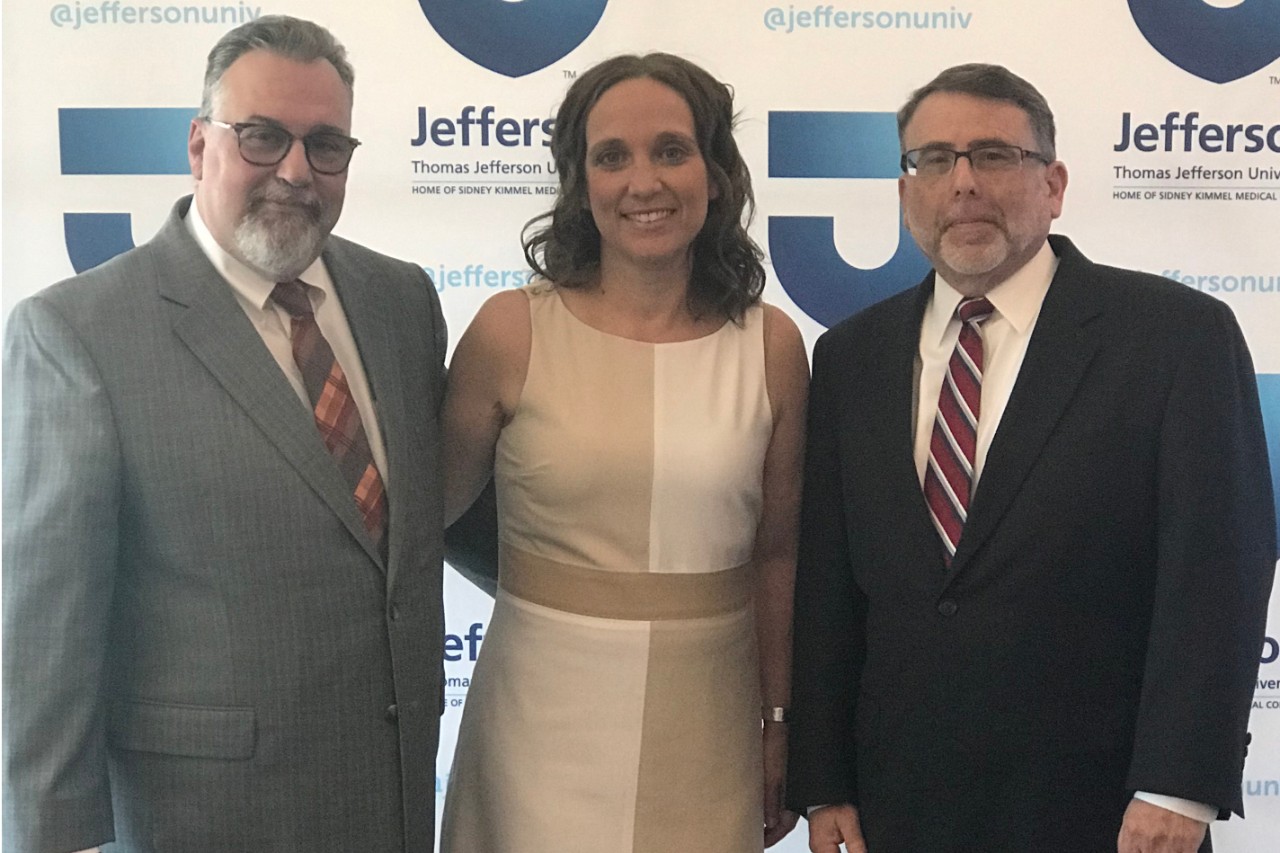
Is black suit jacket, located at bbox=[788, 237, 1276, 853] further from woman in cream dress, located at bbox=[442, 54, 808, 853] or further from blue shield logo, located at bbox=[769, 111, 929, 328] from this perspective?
blue shield logo, located at bbox=[769, 111, 929, 328]

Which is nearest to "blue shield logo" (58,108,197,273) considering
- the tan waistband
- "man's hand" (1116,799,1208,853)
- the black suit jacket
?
the tan waistband

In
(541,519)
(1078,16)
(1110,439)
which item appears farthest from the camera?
(1078,16)

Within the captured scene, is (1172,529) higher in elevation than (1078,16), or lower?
lower

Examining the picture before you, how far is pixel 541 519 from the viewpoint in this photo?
202 centimetres

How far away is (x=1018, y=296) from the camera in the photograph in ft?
6.10

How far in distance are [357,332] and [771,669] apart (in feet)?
3.10

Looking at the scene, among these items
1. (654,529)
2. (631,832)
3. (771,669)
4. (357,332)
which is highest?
(357,332)

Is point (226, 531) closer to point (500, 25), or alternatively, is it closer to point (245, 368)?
point (245, 368)

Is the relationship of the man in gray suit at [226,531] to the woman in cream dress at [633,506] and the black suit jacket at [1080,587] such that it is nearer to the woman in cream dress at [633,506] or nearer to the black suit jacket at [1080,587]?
the woman in cream dress at [633,506]

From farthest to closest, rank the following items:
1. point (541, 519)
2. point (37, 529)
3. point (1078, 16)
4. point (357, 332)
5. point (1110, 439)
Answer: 1. point (1078, 16)
2. point (541, 519)
3. point (357, 332)
4. point (1110, 439)
5. point (37, 529)

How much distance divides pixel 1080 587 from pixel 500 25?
2.05 meters

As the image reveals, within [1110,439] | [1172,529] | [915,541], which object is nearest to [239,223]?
[915,541]

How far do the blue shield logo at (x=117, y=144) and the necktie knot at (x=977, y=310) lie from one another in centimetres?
211

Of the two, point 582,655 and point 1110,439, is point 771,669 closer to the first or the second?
point 582,655
